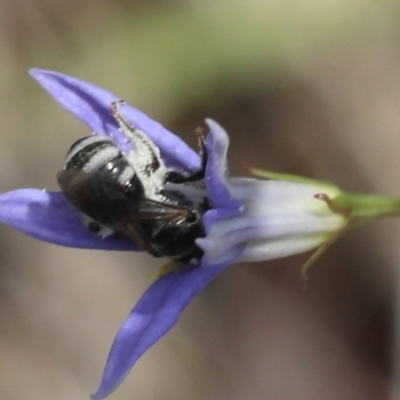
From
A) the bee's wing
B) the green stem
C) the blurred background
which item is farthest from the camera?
the blurred background

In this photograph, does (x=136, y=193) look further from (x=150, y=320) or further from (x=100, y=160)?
(x=150, y=320)

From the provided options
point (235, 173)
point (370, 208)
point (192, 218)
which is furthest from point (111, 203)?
point (235, 173)

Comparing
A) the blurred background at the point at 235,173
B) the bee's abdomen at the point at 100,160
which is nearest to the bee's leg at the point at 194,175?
the bee's abdomen at the point at 100,160

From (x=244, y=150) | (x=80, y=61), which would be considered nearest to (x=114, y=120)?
(x=244, y=150)

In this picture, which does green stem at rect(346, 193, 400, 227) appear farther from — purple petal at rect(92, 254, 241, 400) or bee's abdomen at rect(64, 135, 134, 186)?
bee's abdomen at rect(64, 135, 134, 186)

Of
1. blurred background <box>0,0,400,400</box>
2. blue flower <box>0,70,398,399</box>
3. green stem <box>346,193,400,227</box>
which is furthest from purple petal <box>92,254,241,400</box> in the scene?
blurred background <box>0,0,400,400</box>

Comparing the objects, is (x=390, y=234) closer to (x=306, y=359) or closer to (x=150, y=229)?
(x=306, y=359)
